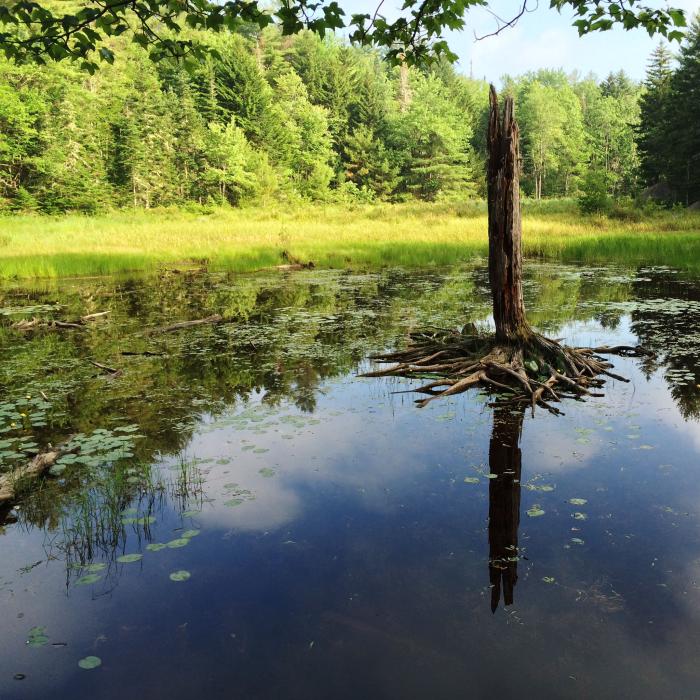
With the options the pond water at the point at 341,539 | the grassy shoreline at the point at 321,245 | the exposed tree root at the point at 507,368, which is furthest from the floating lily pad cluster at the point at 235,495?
the grassy shoreline at the point at 321,245

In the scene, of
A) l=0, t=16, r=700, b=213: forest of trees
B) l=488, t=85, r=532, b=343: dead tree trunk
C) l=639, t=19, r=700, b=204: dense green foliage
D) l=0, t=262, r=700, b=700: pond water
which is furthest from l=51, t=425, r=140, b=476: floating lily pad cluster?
l=639, t=19, r=700, b=204: dense green foliage

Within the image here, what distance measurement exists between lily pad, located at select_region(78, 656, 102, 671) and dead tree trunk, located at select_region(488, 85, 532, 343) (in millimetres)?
6787

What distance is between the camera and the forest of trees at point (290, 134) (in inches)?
1913

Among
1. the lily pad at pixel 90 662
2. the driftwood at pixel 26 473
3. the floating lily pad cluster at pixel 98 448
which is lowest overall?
the lily pad at pixel 90 662

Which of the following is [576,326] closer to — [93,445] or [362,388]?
[362,388]

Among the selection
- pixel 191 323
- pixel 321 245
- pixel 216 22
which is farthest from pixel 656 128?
pixel 216 22

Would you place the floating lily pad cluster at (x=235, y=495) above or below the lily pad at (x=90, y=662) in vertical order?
above

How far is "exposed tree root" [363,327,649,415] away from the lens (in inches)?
309

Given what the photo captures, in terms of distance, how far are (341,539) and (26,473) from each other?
3.02 meters

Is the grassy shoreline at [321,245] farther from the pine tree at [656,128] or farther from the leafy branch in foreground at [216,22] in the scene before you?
the leafy branch in foreground at [216,22]

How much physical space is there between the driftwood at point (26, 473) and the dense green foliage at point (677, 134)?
46062 mm

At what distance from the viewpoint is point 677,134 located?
43.0m

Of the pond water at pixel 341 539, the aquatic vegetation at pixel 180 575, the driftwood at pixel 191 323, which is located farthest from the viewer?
the driftwood at pixel 191 323

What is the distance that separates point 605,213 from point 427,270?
76.7 feet
